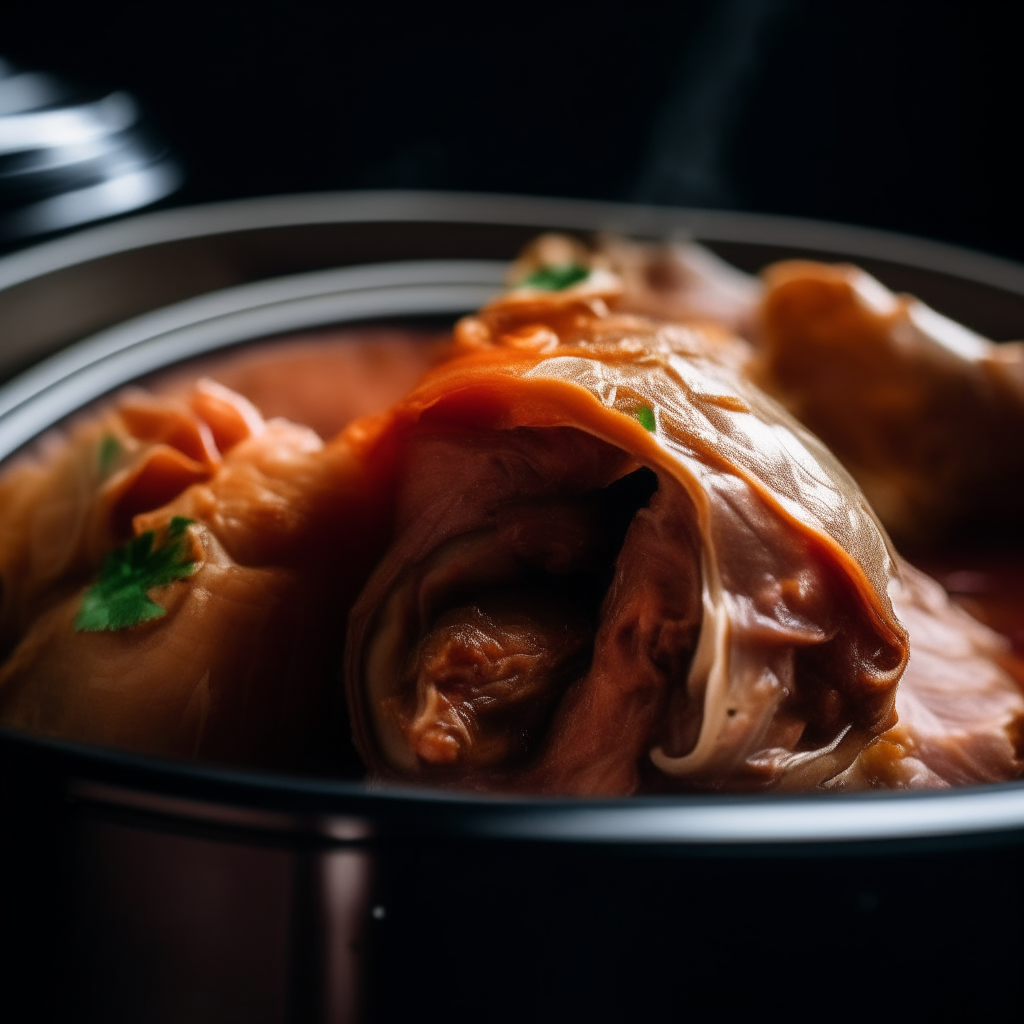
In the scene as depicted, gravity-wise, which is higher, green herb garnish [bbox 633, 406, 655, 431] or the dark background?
the dark background

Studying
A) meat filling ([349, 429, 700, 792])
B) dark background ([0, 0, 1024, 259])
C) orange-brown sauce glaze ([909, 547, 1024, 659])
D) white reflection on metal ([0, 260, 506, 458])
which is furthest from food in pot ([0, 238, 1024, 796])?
dark background ([0, 0, 1024, 259])

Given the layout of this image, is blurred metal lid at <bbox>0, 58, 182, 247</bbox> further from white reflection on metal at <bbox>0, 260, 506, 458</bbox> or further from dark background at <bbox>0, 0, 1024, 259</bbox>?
dark background at <bbox>0, 0, 1024, 259</bbox>

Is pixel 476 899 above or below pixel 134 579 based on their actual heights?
below

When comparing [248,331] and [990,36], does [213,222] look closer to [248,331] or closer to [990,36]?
[248,331]

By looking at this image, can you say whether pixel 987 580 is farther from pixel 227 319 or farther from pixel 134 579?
pixel 227 319

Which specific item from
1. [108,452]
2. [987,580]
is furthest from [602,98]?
[108,452]

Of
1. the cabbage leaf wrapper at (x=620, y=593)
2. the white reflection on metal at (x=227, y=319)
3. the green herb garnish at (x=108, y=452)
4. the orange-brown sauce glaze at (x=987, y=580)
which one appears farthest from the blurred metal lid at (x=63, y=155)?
the orange-brown sauce glaze at (x=987, y=580)

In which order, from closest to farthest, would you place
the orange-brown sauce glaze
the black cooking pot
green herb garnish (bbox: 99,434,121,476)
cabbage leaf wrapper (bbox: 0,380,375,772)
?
1. the black cooking pot
2. cabbage leaf wrapper (bbox: 0,380,375,772)
3. green herb garnish (bbox: 99,434,121,476)
4. the orange-brown sauce glaze
